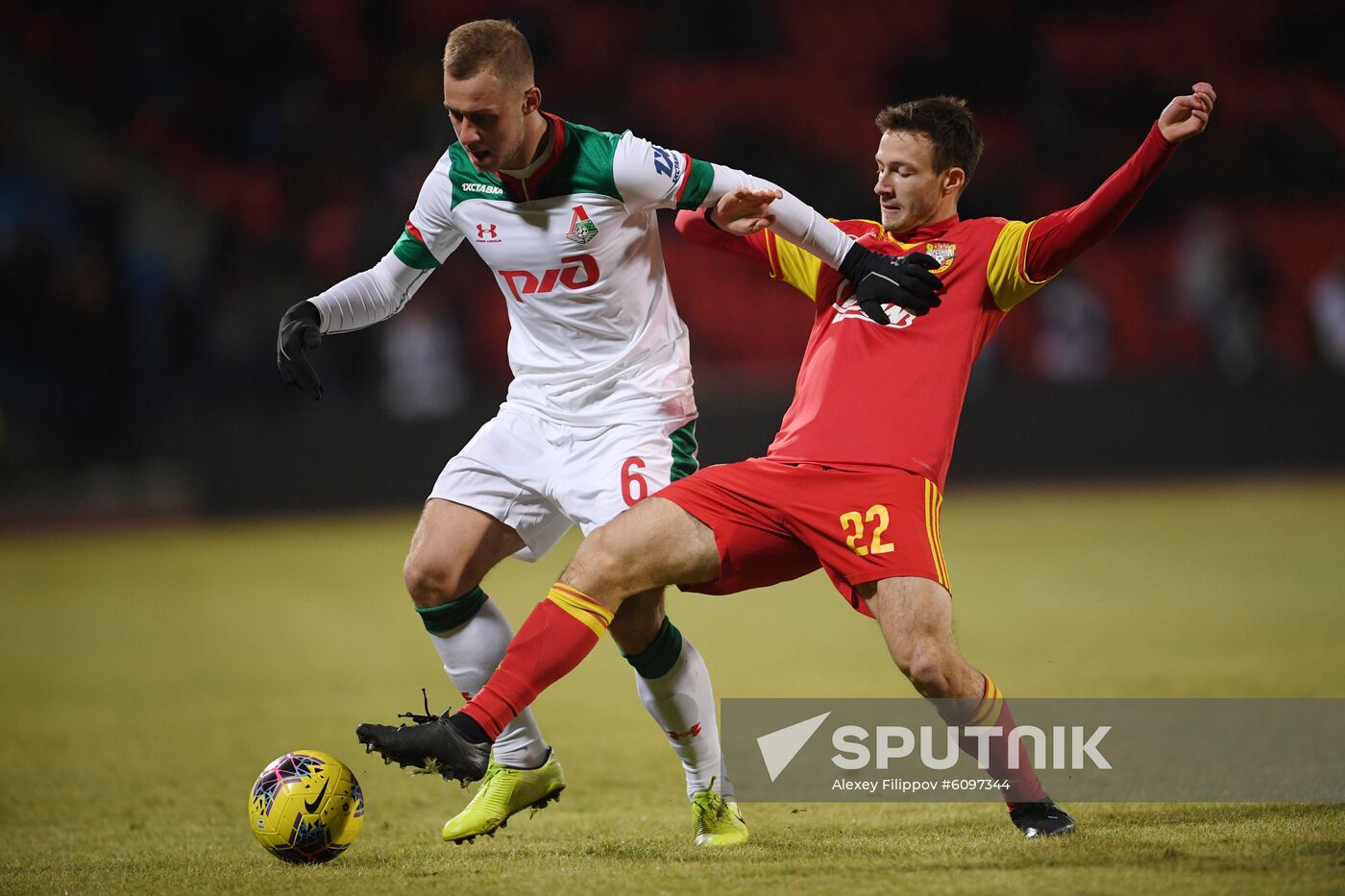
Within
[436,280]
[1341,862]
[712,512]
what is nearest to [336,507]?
[436,280]

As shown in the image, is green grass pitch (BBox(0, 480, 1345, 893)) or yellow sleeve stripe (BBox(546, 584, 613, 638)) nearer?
green grass pitch (BBox(0, 480, 1345, 893))

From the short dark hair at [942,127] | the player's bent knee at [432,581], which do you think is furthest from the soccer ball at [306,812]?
the short dark hair at [942,127]

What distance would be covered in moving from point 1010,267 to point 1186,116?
0.65m

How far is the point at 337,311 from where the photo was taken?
486cm

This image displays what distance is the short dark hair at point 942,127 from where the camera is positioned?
181 inches

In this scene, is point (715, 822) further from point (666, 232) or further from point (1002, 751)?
point (666, 232)

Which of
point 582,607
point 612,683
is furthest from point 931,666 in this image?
point 612,683

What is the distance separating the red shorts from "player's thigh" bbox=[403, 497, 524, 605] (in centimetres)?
64

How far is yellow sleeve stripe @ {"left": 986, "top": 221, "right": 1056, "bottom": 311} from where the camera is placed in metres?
4.45

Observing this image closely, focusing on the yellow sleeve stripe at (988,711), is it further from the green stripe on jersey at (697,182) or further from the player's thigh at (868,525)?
the green stripe on jersey at (697,182)

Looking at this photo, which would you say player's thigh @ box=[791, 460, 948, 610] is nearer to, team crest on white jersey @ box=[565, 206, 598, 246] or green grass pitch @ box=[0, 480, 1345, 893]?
green grass pitch @ box=[0, 480, 1345, 893]

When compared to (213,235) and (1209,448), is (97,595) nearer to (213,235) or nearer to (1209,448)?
(213,235)

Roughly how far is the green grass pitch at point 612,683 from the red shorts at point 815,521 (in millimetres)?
792

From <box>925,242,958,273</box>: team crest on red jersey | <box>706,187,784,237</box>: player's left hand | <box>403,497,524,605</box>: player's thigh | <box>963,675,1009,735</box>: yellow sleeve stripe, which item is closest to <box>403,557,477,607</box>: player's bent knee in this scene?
<box>403,497,524,605</box>: player's thigh
